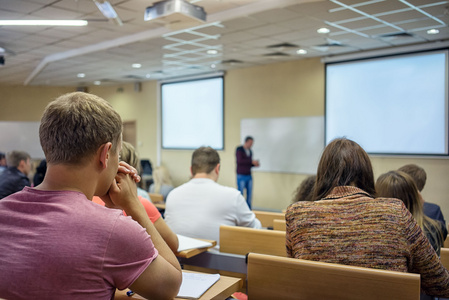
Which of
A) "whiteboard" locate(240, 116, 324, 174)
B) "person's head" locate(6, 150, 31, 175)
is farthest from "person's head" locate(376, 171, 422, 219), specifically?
"whiteboard" locate(240, 116, 324, 174)

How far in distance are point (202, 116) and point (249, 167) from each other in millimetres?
2208

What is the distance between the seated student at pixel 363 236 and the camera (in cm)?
142

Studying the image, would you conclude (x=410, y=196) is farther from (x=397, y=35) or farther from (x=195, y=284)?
(x=397, y=35)

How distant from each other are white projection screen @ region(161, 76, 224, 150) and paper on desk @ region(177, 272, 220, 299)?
24.3 feet

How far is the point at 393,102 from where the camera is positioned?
6.36m

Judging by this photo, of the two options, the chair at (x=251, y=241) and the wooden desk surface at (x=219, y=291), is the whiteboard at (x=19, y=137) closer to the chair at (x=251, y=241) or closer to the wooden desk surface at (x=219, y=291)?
the chair at (x=251, y=241)

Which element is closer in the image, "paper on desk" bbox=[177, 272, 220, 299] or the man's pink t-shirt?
the man's pink t-shirt

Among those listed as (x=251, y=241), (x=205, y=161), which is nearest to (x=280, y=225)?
(x=251, y=241)

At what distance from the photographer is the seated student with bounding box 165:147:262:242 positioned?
101 inches

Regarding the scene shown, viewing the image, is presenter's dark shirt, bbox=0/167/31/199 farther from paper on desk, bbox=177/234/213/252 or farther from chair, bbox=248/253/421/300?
chair, bbox=248/253/421/300

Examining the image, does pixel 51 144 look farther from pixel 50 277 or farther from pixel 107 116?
pixel 50 277

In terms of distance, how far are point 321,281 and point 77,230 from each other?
35.3 inches

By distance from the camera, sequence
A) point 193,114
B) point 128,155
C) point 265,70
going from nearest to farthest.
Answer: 1. point 128,155
2. point 265,70
3. point 193,114

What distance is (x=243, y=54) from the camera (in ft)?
22.8
